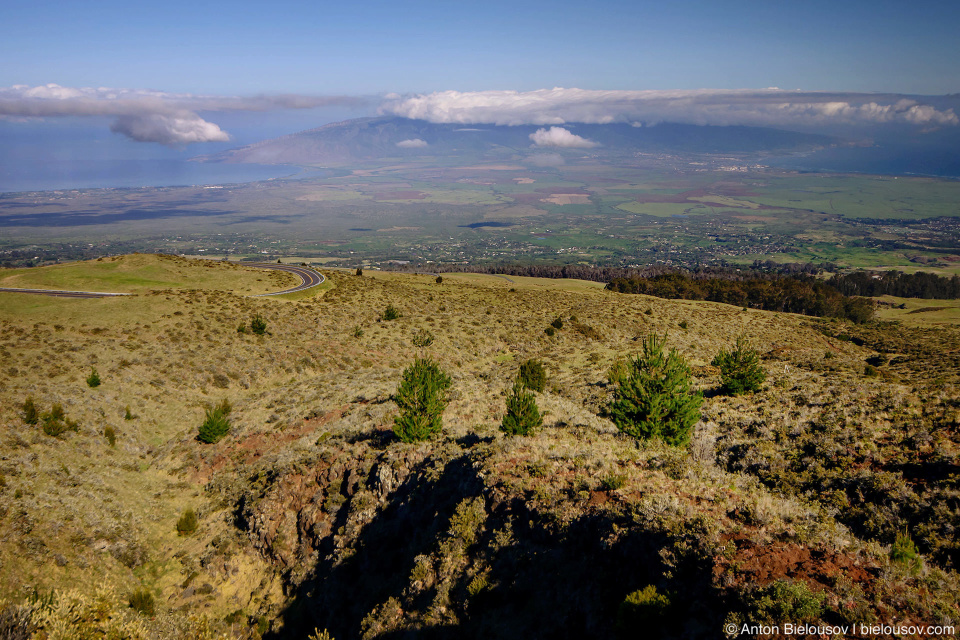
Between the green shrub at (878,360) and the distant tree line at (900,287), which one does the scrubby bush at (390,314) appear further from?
the distant tree line at (900,287)

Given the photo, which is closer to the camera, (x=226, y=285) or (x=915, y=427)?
(x=915, y=427)

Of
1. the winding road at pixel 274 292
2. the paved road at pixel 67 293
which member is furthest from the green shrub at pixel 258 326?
the paved road at pixel 67 293

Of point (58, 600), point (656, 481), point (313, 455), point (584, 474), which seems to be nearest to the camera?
point (58, 600)

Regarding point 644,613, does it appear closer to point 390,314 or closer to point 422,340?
point 422,340

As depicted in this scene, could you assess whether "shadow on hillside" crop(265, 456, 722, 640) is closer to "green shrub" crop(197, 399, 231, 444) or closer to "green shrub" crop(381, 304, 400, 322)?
"green shrub" crop(197, 399, 231, 444)

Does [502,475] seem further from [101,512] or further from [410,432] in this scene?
[101,512]

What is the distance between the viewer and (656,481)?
15.5 meters

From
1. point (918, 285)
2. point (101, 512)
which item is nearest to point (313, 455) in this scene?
point (101, 512)

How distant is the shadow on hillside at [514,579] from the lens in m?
11.4

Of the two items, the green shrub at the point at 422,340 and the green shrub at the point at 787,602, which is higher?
the green shrub at the point at 787,602

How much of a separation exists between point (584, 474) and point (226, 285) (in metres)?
51.1

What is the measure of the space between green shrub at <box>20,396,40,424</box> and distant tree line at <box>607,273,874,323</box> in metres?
76.0

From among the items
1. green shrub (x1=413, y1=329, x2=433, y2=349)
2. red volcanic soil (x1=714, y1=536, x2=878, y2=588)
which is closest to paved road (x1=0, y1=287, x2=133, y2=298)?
green shrub (x1=413, y1=329, x2=433, y2=349)

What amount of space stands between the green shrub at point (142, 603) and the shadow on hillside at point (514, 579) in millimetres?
4953
